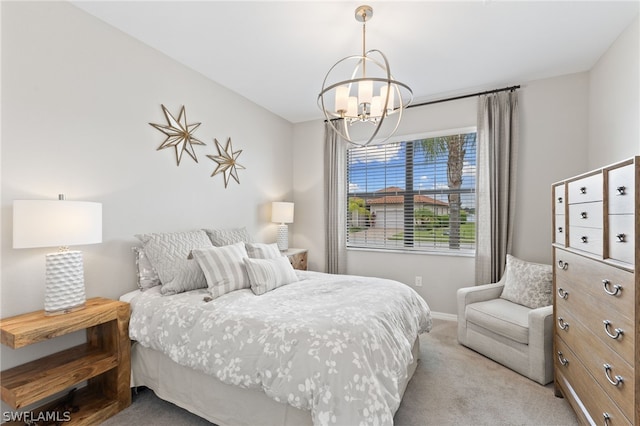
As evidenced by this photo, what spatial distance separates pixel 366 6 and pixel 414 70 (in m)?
1.15

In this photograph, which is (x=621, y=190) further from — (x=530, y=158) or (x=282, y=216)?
(x=282, y=216)

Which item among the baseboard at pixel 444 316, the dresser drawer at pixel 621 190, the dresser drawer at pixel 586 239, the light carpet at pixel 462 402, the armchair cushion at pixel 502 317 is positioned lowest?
the light carpet at pixel 462 402

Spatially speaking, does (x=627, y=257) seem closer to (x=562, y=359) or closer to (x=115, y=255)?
(x=562, y=359)

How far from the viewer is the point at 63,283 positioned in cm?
178

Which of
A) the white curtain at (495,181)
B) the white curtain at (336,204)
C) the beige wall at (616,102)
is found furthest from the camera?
the white curtain at (336,204)

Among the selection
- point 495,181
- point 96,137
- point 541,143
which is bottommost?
point 495,181

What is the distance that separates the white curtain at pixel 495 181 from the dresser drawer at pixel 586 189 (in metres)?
1.48

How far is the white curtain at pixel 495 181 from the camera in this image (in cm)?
323

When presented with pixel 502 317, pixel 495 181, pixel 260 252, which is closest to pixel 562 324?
pixel 502 317

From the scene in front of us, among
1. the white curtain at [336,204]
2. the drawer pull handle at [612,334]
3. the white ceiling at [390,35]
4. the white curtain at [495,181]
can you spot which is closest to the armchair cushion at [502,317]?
the white curtain at [495,181]

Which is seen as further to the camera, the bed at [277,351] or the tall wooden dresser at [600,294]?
the bed at [277,351]

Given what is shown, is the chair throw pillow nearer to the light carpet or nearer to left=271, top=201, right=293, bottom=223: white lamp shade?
the light carpet

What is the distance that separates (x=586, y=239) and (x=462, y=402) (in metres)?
1.32

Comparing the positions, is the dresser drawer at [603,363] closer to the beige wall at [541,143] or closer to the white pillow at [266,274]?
the beige wall at [541,143]
